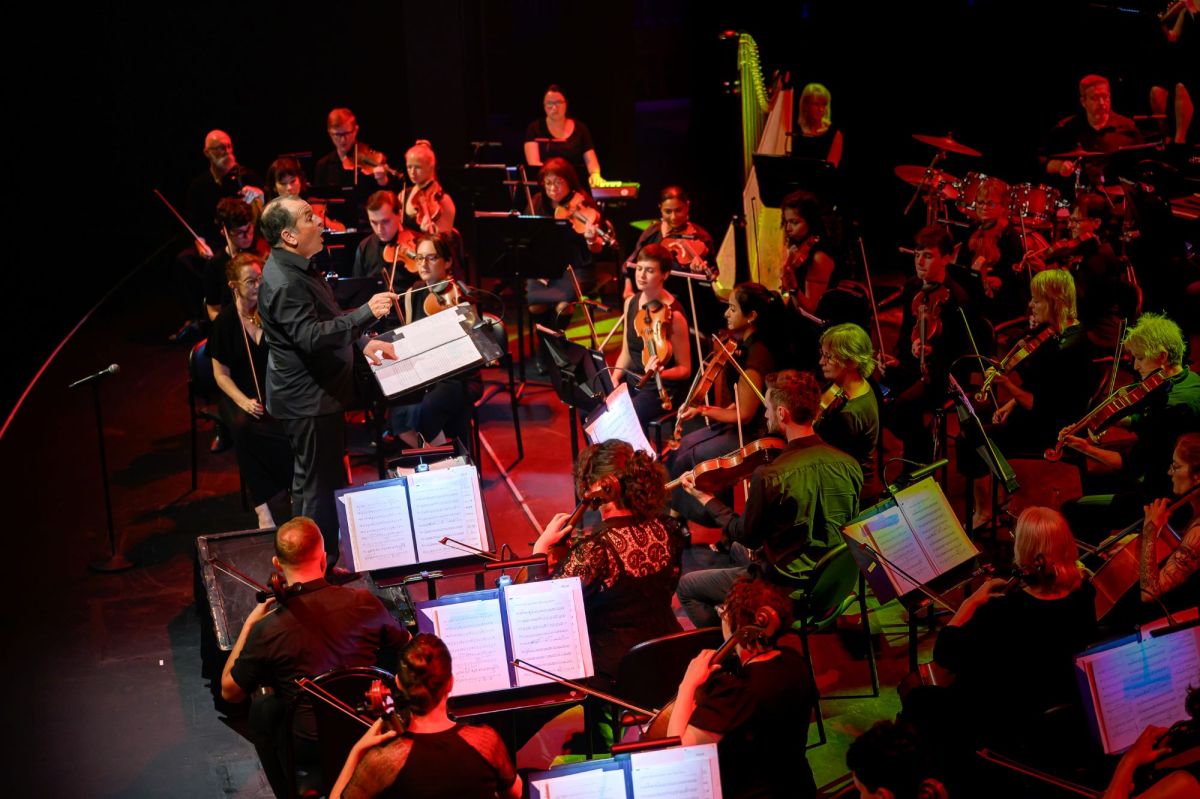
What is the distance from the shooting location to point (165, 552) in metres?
5.95

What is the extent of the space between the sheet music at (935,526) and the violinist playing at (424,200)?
4.40m

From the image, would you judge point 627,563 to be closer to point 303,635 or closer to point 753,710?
point 753,710

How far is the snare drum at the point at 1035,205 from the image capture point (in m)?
7.89

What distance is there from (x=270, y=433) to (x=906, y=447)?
3.33m

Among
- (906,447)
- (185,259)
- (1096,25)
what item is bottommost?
(906,447)

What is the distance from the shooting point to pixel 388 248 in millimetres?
6973

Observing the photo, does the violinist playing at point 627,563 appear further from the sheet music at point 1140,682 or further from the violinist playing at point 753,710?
the sheet music at point 1140,682

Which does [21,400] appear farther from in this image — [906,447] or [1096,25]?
[1096,25]

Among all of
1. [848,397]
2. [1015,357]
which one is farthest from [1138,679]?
[1015,357]

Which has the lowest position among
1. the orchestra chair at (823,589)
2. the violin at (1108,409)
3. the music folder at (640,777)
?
the orchestra chair at (823,589)

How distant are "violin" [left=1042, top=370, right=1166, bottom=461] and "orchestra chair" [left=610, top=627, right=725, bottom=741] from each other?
219cm

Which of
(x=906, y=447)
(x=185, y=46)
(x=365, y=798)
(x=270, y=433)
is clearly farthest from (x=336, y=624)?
(x=185, y=46)

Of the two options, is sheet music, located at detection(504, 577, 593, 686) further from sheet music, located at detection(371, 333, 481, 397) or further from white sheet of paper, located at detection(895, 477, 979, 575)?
sheet music, located at detection(371, 333, 481, 397)

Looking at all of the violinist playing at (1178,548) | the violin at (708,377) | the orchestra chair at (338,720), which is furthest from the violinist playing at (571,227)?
the orchestra chair at (338,720)
